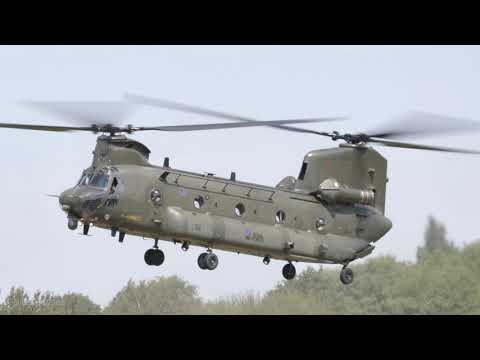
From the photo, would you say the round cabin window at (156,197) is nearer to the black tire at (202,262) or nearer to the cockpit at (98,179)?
the cockpit at (98,179)

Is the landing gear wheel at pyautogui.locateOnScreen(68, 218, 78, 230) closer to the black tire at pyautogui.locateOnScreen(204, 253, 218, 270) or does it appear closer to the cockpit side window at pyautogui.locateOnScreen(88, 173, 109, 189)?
the cockpit side window at pyautogui.locateOnScreen(88, 173, 109, 189)

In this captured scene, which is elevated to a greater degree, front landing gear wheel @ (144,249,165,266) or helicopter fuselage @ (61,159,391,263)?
helicopter fuselage @ (61,159,391,263)

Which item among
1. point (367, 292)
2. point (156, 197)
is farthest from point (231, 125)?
point (367, 292)

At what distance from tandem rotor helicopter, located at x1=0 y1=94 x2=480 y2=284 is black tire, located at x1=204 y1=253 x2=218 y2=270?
24 mm

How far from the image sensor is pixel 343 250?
2694 centimetres

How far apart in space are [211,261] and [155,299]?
8793mm

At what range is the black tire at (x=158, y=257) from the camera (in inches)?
955

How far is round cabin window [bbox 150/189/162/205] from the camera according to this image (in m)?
23.0

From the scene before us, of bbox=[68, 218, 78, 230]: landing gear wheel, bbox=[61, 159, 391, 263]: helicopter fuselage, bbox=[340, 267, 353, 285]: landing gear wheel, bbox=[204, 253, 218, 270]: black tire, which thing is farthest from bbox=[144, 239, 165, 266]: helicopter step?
bbox=[340, 267, 353, 285]: landing gear wheel

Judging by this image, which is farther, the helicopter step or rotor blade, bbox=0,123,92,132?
the helicopter step

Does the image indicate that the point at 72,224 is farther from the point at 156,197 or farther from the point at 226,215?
the point at 226,215
